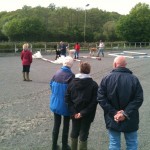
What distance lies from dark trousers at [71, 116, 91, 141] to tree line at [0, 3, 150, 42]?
243 feet

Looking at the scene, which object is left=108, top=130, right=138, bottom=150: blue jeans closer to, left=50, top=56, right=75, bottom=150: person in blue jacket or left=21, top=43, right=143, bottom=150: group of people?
left=21, top=43, right=143, bottom=150: group of people

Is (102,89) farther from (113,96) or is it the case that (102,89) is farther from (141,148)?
(141,148)

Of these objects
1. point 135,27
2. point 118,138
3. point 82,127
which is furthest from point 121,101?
point 135,27

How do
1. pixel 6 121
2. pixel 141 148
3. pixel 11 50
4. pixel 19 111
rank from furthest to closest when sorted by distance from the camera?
pixel 11 50 < pixel 19 111 < pixel 6 121 < pixel 141 148

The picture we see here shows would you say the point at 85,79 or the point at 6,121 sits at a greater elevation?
the point at 85,79

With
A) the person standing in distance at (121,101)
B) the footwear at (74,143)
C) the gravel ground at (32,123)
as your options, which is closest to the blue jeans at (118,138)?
the person standing in distance at (121,101)

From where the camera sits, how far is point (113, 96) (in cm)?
460

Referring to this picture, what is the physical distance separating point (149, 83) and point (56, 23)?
82501mm

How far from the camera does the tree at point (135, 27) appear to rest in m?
77.5

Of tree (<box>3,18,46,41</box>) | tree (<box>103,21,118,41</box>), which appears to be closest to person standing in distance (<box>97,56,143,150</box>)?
tree (<box>3,18,46,41</box>)

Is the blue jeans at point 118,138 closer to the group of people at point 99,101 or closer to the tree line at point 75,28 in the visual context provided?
the group of people at point 99,101

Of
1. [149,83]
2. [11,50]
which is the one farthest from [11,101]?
[11,50]

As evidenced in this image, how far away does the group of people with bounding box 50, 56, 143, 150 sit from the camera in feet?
15.0

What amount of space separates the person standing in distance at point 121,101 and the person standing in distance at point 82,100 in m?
0.33
